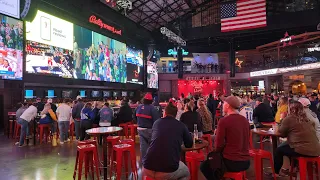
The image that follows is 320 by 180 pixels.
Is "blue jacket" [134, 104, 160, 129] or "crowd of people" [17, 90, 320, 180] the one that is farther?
"blue jacket" [134, 104, 160, 129]

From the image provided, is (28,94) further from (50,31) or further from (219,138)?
(219,138)

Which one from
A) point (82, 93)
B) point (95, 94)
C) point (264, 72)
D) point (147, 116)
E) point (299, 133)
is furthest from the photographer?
point (264, 72)

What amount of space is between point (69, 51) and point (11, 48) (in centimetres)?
290

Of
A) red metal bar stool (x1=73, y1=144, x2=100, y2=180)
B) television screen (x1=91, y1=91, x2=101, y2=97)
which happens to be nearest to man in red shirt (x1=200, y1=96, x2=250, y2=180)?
red metal bar stool (x1=73, y1=144, x2=100, y2=180)

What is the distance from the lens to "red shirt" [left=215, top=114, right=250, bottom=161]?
9.57 ft

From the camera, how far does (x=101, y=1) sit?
570 inches

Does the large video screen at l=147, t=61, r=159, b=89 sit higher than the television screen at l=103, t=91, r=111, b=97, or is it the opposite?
the large video screen at l=147, t=61, r=159, b=89

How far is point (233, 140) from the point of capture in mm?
2943

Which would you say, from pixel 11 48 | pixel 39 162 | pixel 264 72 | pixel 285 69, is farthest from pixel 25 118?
pixel 264 72

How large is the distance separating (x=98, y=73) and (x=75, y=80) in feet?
5.81

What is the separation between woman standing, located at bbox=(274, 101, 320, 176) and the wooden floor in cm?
113

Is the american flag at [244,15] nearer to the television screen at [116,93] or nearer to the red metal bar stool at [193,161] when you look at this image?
the television screen at [116,93]

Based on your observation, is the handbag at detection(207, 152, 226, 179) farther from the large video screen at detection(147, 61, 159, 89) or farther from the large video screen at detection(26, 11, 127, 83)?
the large video screen at detection(147, 61, 159, 89)

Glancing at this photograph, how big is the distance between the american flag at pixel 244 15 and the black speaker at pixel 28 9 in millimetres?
9788
